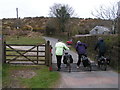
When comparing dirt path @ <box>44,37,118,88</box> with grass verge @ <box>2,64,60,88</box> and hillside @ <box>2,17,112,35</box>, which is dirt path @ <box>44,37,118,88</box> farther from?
hillside @ <box>2,17,112,35</box>

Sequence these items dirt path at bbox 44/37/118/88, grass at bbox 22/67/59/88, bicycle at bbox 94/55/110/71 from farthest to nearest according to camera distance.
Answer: bicycle at bbox 94/55/110/71
grass at bbox 22/67/59/88
dirt path at bbox 44/37/118/88

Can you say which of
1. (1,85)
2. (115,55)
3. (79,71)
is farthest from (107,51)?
(1,85)

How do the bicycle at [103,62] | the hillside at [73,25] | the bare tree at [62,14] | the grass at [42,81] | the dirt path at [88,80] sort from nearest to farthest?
the dirt path at [88,80] → the grass at [42,81] → the bicycle at [103,62] → the hillside at [73,25] → the bare tree at [62,14]

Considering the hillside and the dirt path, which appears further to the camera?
the hillside

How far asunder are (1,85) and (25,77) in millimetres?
1342

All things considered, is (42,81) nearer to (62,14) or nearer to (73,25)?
(73,25)

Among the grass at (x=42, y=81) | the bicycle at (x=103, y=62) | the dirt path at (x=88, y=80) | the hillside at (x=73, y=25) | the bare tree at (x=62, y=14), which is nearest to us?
the dirt path at (x=88, y=80)

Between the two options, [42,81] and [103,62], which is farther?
[103,62]

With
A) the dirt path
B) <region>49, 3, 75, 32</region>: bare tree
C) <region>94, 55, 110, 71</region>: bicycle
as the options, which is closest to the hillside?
<region>49, 3, 75, 32</region>: bare tree

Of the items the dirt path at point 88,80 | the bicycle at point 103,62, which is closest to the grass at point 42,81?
the dirt path at point 88,80

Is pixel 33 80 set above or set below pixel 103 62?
below

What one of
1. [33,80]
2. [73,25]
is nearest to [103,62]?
[33,80]

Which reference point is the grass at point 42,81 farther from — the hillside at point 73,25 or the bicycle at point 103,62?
the hillside at point 73,25

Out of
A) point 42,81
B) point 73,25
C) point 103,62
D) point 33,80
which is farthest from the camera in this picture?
point 73,25
